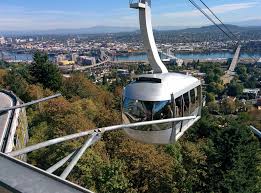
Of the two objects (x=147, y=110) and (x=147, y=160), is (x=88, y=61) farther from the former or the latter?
(x=147, y=110)

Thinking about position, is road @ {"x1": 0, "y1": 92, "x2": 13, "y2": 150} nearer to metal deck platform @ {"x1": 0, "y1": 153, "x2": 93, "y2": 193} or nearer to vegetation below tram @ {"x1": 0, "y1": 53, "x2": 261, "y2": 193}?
vegetation below tram @ {"x1": 0, "y1": 53, "x2": 261, "y2": 193}

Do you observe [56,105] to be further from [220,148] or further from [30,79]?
[30,79]

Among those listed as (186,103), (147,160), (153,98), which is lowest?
(147,160)

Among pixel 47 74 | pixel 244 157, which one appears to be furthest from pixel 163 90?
pixel 47 74

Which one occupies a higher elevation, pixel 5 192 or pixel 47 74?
pixel 5 192

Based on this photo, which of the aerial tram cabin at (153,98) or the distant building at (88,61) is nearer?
the aerial tram cabin at (153,98)

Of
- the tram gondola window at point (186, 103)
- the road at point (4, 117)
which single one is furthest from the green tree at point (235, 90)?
the tram gondola window at point (186, 103)

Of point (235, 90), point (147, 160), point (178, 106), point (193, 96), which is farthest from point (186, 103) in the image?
point (235, 90)

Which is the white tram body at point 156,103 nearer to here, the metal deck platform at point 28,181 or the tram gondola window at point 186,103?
the tram gondola window at point 186,103
